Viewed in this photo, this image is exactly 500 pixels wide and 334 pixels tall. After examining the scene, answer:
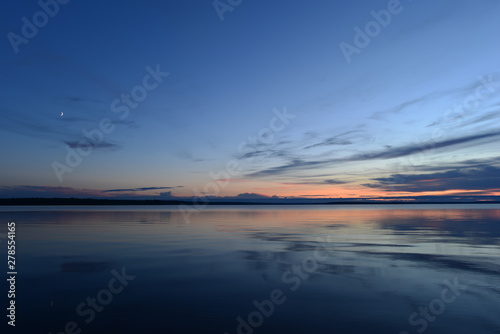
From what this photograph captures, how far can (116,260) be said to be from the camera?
61.3 feet

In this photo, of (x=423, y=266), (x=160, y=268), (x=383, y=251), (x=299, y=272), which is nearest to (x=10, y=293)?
(x=160, y=268)

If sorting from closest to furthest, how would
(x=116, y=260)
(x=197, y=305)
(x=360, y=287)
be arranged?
1. (x=197, y=305)
2. (x=360, y=287)
3. (x=116, y=260)

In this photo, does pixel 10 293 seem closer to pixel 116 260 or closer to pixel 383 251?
pixel 116 260

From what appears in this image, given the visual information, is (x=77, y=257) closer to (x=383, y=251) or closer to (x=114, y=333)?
(x=114, y=333)

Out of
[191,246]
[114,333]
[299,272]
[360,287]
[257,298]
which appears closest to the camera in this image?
[114,333]

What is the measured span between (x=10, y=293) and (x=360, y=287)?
43.1ft

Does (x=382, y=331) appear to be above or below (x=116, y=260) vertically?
below

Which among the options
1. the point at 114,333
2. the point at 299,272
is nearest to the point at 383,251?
the point at 299,272

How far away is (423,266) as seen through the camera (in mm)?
17031

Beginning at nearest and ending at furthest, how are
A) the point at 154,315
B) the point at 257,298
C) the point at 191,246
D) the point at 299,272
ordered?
the point at 154,315
the point at 257,298
the point at 299,272
the point at 191,246

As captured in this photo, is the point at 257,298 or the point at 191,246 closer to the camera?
the point at 257,298

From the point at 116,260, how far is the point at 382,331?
14.5 metres

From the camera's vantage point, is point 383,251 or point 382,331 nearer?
point 382,331

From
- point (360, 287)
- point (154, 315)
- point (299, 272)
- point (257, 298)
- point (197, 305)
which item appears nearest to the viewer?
point (154, 315)
